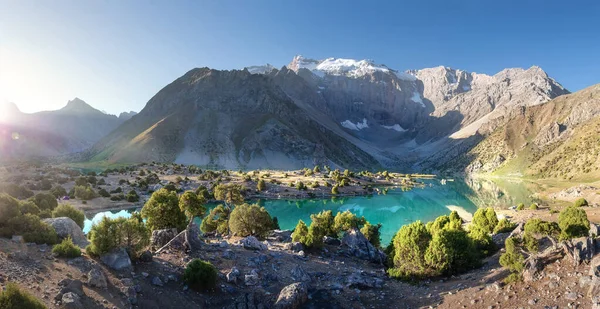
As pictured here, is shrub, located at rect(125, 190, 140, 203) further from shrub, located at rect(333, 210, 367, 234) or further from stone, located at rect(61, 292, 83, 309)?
stone, located at rect(61, 292, 83, 309)

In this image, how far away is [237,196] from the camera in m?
66.4

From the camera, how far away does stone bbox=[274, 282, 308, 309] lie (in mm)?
20484

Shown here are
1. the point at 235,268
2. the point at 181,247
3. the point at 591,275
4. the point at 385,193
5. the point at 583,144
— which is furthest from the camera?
the point at 583,144

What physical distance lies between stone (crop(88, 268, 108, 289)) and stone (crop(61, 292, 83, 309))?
6.56 ft

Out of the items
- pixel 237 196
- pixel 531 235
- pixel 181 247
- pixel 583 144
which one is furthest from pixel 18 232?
pixel 583 144

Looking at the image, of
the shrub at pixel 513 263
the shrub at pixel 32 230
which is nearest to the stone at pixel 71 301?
the shrub at pixel 32 230

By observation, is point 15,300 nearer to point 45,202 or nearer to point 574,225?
point 574,225

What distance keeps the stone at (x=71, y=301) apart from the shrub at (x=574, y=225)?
30275 mm

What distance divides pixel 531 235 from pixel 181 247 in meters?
28.3

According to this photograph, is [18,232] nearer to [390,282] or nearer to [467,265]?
[390,282]

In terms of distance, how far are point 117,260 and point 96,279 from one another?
8.91 feet

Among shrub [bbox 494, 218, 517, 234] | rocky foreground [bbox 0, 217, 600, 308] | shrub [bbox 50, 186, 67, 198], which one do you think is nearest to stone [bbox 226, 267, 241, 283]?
rocky foreground [bbox 0, 217, 600, 308]

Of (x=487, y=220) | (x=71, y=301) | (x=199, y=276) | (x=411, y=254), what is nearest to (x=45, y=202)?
(x=199, y=276)

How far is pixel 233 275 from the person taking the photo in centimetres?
2397
